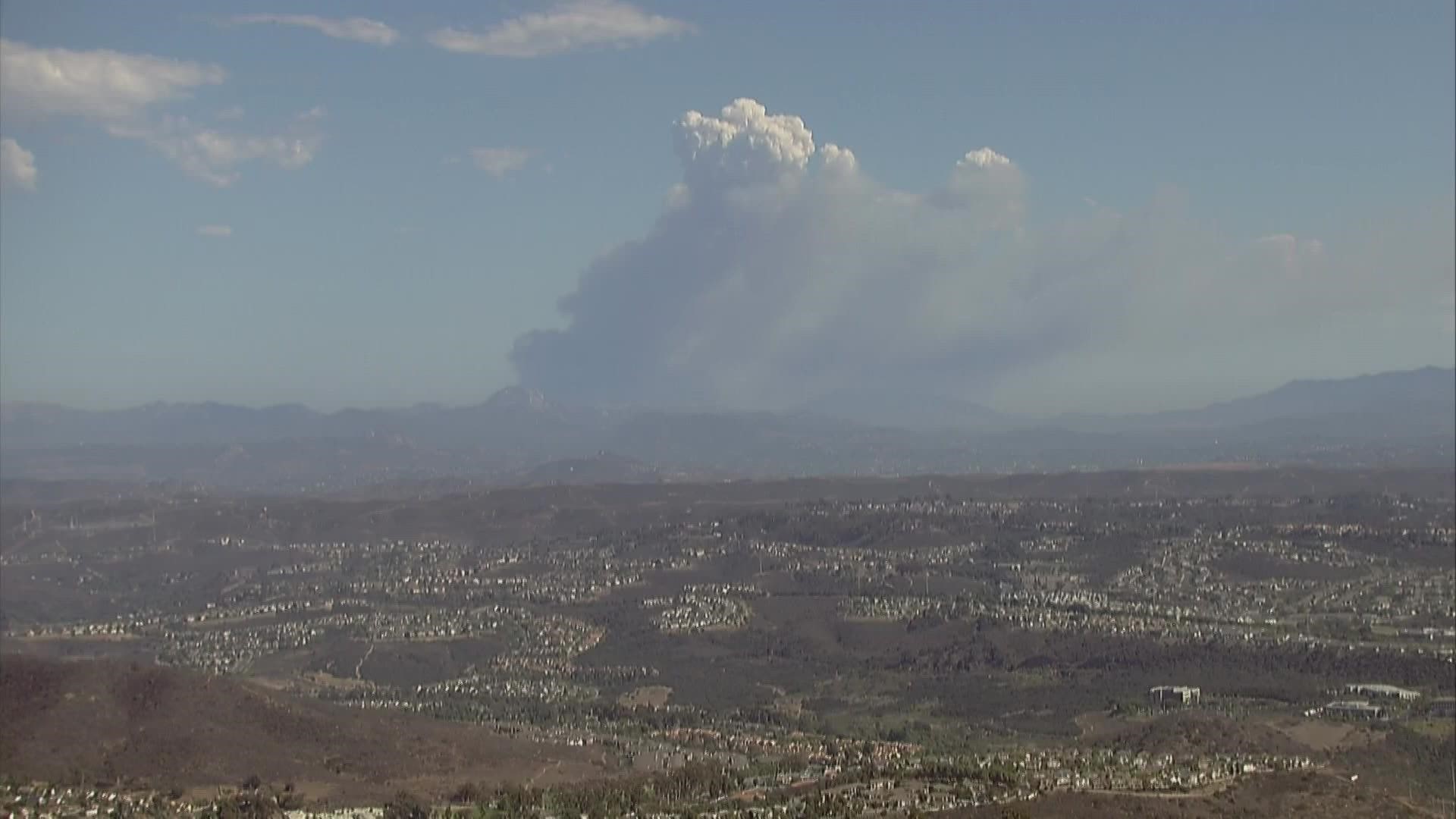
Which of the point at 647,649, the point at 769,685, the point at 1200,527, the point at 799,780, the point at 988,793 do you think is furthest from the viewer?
the point at 1200,527

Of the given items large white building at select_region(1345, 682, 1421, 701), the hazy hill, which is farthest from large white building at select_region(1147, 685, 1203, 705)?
the hazy hill

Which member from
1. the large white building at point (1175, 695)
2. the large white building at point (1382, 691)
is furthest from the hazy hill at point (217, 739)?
the large white building at point (1382, 691)

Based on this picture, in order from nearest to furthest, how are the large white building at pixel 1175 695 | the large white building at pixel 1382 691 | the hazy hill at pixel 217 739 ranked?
the hazy hill at pixel 217 739, the large white building at pixel 1382 691, the large white building at pixel 1175 695

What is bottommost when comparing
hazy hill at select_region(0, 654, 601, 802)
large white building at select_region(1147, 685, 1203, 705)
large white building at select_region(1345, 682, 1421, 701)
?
large white building at select_region(1147, 685, 1203, 705)

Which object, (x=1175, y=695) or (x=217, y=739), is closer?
(x=217, y=739)

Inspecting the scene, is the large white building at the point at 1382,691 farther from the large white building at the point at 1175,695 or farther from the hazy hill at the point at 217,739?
the hazy hill at the point at 217,739

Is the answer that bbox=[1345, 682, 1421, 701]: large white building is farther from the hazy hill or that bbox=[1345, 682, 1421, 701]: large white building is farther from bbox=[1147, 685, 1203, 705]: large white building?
the hazy hill

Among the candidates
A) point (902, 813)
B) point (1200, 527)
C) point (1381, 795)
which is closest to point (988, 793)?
point (902, 813)

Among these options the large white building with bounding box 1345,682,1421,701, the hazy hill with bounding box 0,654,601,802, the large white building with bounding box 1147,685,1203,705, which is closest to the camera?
the hazy hill with bounding box 0,654,601,802

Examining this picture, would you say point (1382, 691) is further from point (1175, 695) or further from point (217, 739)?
point (217, 739)

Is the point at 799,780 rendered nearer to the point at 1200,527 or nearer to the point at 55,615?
the point at 55,615

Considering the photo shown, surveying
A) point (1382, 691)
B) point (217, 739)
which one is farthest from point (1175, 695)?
point (217, 739)
